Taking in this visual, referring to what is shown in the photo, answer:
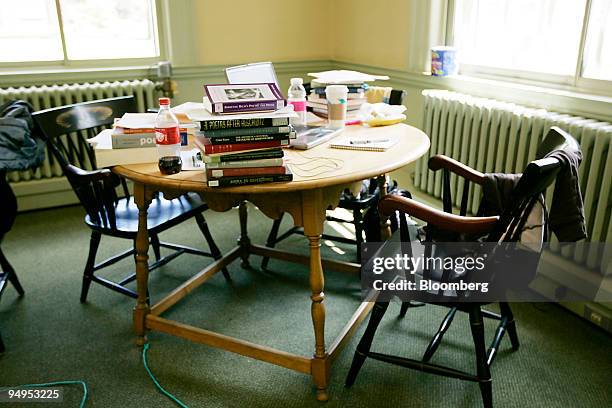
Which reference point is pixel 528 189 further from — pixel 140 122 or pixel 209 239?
pixel 209 239

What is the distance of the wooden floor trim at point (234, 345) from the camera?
176 centimetres

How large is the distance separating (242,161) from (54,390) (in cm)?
107

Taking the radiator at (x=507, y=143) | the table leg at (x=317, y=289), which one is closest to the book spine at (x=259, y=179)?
the table leg at (x=317, y=289)

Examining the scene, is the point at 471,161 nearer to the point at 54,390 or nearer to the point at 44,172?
the point at 54,390

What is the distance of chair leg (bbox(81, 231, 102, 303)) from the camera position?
88.0 inches

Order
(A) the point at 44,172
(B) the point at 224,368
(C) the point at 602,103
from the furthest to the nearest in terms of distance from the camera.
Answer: (A) the point at 44,172, (C) the point at 602,103, (B) the point at 224,368

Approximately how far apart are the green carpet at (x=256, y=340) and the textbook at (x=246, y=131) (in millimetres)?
888

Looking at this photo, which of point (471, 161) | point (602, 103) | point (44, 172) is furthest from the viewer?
point (44, 172)

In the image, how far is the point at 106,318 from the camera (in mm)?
2230

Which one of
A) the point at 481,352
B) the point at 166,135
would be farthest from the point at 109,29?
the point at 481,352

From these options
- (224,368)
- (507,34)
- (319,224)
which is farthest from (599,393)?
(507,34)

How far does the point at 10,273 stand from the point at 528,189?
7.11 feet

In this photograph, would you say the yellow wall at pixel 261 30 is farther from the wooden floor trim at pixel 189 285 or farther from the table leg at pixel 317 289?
the table leg at pixel 317 289

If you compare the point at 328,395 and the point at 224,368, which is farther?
the point at 224,368
